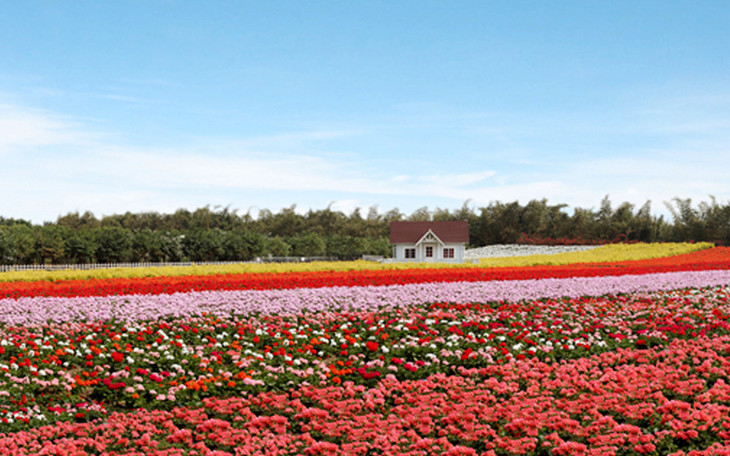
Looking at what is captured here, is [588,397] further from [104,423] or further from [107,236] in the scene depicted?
[107,236]

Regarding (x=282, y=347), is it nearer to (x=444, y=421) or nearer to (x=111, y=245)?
(x=444, y=421)

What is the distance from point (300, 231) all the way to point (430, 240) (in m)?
32.8

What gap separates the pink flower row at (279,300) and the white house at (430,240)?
24395 millimetres

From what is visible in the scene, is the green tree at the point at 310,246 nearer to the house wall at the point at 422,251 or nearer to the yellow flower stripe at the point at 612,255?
the house wall at the point at 422,251

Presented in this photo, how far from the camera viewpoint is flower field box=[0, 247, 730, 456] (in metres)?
5.59

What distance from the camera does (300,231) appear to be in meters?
72.0

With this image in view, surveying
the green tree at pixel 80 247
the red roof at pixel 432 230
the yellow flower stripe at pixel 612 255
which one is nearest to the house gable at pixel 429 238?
the red roof at pixel 432 230

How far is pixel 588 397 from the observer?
261 inches

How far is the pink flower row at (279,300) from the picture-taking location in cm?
1144

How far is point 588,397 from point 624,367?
61.8 inches

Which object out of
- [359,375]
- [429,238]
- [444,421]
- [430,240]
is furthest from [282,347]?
[429,238]

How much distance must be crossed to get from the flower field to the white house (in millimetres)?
27787

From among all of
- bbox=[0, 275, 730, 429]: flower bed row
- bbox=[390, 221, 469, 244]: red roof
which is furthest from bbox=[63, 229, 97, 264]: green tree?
bbox=[0, 275, 730, 429]: flower bed row

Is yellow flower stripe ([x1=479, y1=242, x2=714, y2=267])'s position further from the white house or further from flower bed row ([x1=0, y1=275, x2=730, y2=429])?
flower bed row ([x1=0, y1=275, x2=730, y2=429])
